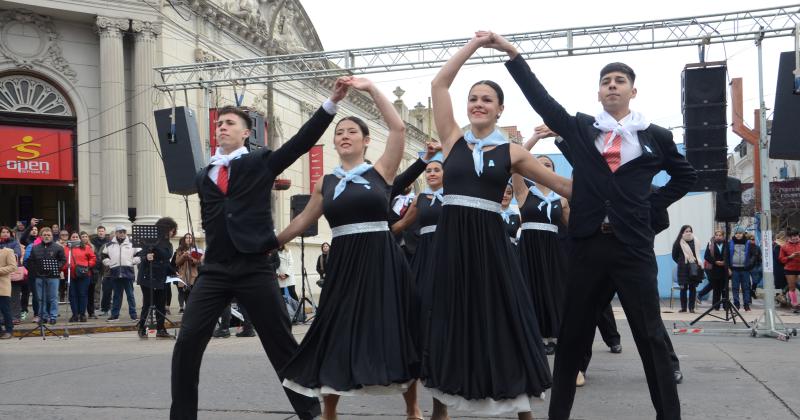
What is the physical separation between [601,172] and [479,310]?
3.36 ft

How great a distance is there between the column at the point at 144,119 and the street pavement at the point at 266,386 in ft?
34.7

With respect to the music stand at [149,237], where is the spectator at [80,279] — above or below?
below

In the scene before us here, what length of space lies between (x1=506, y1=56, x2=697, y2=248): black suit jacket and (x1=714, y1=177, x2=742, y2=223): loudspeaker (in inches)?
310

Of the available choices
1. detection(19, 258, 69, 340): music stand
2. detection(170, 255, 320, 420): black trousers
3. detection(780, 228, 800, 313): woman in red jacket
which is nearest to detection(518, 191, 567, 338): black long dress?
detection(170, 255, 320, 420): black trousers

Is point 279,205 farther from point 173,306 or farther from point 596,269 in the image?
point 596,269

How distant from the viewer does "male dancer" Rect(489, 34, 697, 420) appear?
4.18 metres

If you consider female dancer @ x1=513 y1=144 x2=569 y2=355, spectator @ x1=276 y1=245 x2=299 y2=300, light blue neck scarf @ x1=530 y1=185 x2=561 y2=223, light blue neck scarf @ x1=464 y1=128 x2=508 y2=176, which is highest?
light blue neck scarf @ x1=464 y1=128 x2=508 y2=176

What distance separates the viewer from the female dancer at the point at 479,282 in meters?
4.08

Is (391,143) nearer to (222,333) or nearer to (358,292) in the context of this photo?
(358,292)

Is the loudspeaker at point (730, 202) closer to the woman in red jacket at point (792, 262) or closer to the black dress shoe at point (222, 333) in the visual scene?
the woman in red jacket at point (792, 262)

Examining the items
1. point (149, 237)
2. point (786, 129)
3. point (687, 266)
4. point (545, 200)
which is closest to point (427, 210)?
point (545, 200)

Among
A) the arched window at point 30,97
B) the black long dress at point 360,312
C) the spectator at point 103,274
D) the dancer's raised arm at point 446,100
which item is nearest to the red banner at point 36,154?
the arched window at point 30,97

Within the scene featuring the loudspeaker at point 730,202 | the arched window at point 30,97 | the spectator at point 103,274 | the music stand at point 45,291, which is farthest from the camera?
the arched window at point 30,97

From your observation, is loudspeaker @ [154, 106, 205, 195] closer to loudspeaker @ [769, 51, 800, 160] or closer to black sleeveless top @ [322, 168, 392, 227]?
loudspeaker @ [769, 51, 800, 160]
